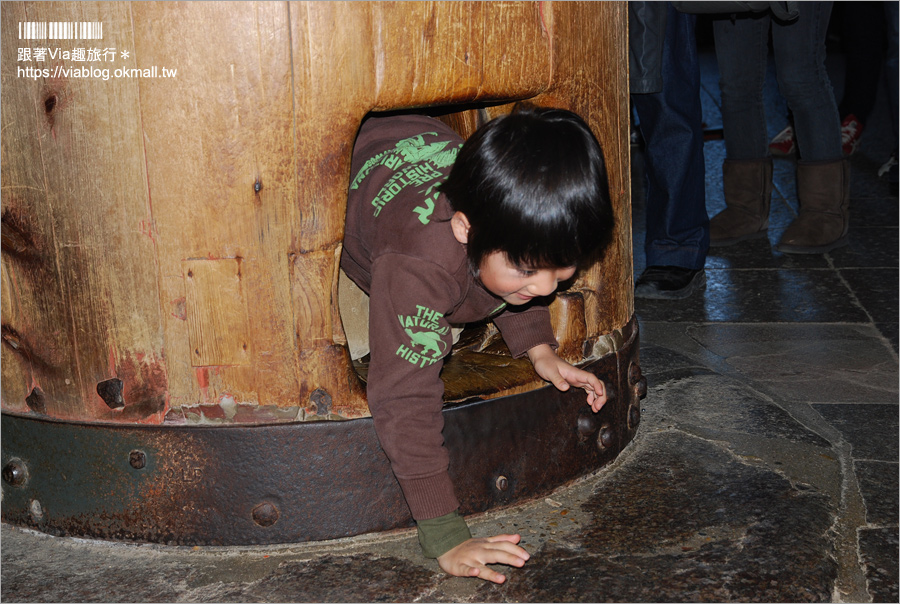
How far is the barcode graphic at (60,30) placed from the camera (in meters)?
1.51

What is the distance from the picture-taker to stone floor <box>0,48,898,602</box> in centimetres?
160

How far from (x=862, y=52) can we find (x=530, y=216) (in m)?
5.28

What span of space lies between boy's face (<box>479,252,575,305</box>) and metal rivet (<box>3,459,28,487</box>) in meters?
0.93

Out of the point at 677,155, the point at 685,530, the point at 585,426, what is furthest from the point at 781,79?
the point at 685,530

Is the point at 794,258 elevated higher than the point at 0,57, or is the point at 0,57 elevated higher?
the point at 0,57

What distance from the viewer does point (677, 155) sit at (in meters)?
3.44

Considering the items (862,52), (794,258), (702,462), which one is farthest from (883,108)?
(702,462)

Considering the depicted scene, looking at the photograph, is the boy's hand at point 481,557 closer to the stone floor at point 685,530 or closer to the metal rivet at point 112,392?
the stone floor at point 685,530

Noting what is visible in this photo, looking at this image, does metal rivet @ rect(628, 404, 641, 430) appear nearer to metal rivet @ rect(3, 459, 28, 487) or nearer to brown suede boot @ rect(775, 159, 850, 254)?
metal rivet @ rect(3, 459, 28, 487)

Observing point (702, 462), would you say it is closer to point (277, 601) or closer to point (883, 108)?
point (277, 601)

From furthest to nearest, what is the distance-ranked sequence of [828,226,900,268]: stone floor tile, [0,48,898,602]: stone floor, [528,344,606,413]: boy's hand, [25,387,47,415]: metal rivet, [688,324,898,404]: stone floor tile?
1. [828,226,900,268]: stone floor tile
2. [688,324,898,404]: stone floor tile
3. [528,344,606,413]: boy's hand
4. [25,387,47,415]: metal rivet
5. [0,48,898,602]: stone floor

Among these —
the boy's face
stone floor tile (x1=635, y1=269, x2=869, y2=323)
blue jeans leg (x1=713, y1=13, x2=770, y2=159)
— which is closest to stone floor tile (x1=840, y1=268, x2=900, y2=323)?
stone floor tile (x1=635, y1=269, x2=869, y2=323)

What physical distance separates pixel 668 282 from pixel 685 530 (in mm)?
1743

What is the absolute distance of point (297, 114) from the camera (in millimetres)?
1556
